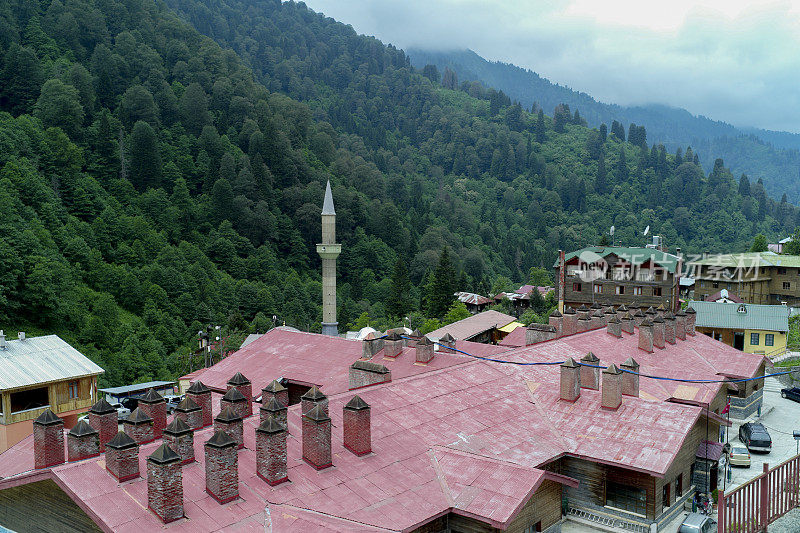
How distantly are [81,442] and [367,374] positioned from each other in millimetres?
12263

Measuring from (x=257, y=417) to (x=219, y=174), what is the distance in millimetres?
98052

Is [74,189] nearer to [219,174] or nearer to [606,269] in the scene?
[219,174]

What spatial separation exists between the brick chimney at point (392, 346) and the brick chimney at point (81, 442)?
17156 mm

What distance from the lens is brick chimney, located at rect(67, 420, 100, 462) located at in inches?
672

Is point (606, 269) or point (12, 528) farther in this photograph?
point (606, 269)

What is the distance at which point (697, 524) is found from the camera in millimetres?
20094

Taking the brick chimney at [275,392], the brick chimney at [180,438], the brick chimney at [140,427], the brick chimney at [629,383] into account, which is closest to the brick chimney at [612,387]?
the brick chimney at [629,383]

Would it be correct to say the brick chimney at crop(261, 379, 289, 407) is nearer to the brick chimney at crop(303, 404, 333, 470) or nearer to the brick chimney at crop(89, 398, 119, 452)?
the brick chimney at crop(303, 404, 333, 470)

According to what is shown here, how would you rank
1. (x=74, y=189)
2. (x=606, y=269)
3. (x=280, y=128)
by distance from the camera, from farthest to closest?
(x=280, y=128)
(x=74, y=189)
(x=606, y=269)

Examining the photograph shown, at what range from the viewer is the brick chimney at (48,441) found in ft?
56.3

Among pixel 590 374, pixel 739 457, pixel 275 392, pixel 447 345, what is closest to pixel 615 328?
pixel 739 457

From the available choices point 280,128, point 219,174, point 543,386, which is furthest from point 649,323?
point 280,128

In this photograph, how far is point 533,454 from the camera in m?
20.7

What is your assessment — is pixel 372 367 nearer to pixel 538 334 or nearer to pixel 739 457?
pixel 538 334
